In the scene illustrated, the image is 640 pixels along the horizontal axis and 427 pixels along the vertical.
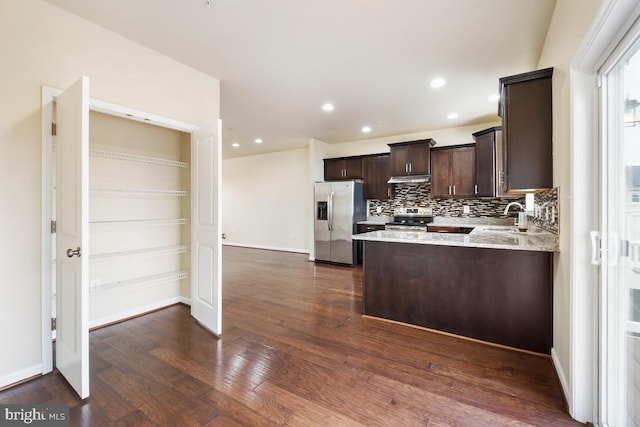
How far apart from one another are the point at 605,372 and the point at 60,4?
14.1ft

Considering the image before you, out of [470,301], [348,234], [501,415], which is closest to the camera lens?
[501,415]

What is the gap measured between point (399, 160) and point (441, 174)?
2.70 ft

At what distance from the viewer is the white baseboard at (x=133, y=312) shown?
2.84 meters

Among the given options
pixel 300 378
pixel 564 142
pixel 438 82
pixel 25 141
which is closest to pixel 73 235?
pixel 25 141

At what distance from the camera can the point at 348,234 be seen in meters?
5.79

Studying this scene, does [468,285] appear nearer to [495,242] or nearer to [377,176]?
[495,242]

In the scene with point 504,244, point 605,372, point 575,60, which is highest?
point 575,60

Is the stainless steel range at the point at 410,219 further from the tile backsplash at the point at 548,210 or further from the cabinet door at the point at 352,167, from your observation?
the tile backsplash at the point at 548,210

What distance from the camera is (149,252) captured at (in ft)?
10.2

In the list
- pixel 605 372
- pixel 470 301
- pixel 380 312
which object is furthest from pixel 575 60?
pixel 380 312

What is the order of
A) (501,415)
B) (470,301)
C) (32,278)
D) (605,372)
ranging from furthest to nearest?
(470,301) → (32,278) → (501,415) → (605,372)

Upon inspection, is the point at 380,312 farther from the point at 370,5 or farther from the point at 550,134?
the point at 370,5

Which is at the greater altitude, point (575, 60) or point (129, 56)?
point (129, 56)

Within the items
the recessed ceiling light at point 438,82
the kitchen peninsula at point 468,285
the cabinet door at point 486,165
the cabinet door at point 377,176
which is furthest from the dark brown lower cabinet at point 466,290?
the cabinet door at point 377,176
